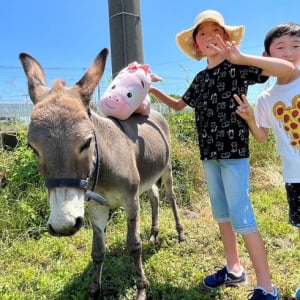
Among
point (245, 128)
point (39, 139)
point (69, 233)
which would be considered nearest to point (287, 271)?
point (245, 128)

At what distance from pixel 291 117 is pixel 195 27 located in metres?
0.97

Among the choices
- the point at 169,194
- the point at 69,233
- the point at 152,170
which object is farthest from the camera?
the point at 169,194

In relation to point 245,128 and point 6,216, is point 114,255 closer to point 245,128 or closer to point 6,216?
point 6,216

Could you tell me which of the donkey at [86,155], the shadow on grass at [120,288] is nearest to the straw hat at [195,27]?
the donkey at [86,155]

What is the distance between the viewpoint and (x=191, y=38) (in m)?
3.05

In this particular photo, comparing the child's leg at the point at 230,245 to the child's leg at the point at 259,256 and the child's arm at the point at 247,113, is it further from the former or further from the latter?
the child's arm at the point at 247,113

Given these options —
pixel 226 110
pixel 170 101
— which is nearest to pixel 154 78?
pixel 170 101

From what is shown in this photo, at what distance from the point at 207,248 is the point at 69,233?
7.12 feet

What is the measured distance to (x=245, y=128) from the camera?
8.73 feet

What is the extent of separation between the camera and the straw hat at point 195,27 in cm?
269

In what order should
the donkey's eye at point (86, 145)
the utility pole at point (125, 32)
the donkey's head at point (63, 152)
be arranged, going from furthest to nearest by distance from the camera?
the utility pole at point (125, 32) → the donkey's eye at point (86, 145) → the donkey's head at point (63, 152)

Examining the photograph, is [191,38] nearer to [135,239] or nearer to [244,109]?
[244,109]

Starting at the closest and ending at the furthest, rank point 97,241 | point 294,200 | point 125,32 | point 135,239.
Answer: point 294,200
point 135,239
point 97,241
point 125,32

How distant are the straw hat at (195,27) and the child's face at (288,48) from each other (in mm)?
422
